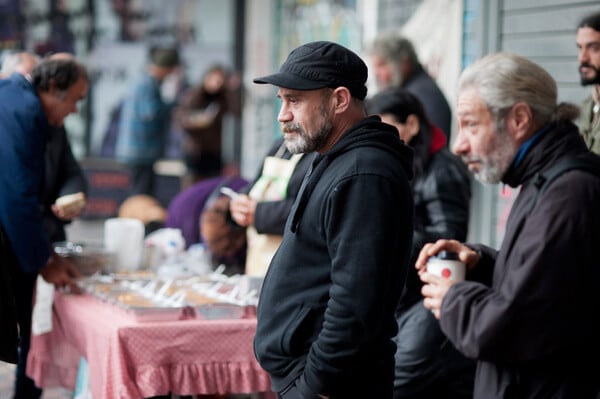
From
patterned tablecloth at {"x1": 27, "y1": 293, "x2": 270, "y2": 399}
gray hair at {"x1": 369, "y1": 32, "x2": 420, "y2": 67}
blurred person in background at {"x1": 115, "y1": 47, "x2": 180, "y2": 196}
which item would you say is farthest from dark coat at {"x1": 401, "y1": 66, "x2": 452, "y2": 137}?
blurred person in background at {"x1": 115, "y1": 47, "x2": 180, "y2": 196}

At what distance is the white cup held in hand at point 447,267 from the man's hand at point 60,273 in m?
2.13

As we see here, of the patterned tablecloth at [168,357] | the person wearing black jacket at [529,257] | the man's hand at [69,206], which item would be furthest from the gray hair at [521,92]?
the man's hand at [69,206]

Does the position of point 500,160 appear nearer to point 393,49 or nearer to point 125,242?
point 125,242

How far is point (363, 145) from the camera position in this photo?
285 cm

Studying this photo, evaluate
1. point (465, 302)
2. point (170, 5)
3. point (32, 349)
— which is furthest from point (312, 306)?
point (170, 5)

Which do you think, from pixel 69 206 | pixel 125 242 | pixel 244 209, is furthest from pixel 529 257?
pixel 69 206

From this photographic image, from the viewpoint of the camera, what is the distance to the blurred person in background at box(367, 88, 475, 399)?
3.83m

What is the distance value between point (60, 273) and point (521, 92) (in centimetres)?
253

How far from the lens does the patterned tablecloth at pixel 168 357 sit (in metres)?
3.72

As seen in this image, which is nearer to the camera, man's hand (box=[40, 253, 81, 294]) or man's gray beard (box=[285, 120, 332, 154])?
man's gray beard (box=[285, 120, 332, 154])

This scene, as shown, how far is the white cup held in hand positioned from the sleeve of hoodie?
0.14m

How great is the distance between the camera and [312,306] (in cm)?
288

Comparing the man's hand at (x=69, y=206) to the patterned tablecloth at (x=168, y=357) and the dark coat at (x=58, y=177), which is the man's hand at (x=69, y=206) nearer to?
the dark coat at (x=58, y=177)

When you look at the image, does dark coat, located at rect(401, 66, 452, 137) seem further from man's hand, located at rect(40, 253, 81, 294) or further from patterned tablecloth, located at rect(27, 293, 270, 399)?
patterned tablecloth, located at rect(27, 293, 270, 399)
